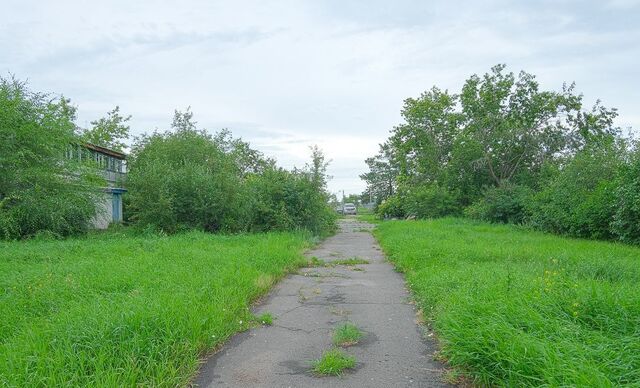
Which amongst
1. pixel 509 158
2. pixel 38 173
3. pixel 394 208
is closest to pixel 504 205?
pixel 509 158

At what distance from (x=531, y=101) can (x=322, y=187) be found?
18.3 m

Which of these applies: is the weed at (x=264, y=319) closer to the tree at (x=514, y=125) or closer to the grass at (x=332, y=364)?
the grass at (x=332, y=364)

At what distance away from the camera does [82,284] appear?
713cm

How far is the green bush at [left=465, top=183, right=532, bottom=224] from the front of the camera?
24978 mm

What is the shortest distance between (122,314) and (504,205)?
78.2 ft

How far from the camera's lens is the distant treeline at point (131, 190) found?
16844 millimetres

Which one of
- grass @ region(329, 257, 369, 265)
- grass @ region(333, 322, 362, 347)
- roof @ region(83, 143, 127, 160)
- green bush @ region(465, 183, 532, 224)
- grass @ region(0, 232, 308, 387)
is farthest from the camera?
roof @ region(83, 143, 127, 160)


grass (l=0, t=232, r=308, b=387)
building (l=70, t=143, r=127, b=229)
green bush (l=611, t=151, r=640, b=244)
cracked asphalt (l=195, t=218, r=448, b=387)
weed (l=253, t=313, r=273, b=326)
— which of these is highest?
building (l=70, t=143, r=127, b=229)

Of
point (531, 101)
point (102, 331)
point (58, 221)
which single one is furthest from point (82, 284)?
point (531, 101)

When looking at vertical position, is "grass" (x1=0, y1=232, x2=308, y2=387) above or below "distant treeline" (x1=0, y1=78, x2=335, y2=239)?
below

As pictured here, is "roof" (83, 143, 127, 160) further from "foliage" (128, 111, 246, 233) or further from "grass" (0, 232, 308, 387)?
"grass" (0, 232, 308, 387)

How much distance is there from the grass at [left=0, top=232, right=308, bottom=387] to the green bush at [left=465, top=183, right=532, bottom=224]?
18212mm

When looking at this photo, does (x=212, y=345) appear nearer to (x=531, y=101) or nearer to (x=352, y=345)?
(x=352, y=345)

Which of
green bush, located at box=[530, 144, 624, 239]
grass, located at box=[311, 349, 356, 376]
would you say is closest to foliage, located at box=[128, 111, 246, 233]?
green bush, located at box=[530, 144, 624, 239]
